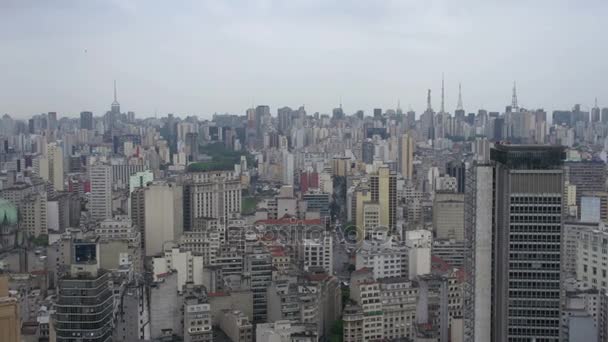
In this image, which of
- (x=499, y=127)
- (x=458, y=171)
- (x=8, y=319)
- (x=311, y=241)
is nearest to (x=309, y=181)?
(x=458, y=171)

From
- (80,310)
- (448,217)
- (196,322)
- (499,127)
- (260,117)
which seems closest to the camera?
(80,310)

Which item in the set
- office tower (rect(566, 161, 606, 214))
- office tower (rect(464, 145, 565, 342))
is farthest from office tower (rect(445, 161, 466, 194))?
office tower (rect(464, 145, 565, 342))

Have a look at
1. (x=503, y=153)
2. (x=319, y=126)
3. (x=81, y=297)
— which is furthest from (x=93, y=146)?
(x=503, y=153)

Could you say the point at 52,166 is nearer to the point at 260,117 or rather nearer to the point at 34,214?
the point at 34,214

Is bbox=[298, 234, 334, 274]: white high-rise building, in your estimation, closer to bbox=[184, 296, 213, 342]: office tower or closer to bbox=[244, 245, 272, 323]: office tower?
bbox=[244, 245, 272, 323]: office tower

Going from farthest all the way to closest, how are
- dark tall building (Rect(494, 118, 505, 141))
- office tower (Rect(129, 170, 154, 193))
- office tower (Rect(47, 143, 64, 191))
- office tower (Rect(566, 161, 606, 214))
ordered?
office tower (Rect(47, 143, 64, 191)), office tower (Rect(129, 170, 154, 193)), office tower (Rect(566, 161, 606, 214)), dark tall building (Rect(494, 118, 505, 141))

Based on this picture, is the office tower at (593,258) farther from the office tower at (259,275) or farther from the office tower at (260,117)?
the office tower at (260,117)

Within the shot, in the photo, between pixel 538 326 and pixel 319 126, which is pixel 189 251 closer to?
pixel 538 326
